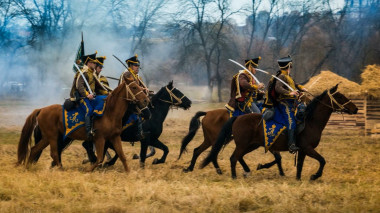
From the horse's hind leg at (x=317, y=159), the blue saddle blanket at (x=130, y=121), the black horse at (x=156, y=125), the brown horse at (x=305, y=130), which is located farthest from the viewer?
the black horse at (x=156, y=125)

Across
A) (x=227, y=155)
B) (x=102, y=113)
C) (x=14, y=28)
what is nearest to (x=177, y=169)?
(x=102, y=113)

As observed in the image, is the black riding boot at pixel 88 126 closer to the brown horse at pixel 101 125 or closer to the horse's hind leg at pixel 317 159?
the brown horse at pixel 101 125

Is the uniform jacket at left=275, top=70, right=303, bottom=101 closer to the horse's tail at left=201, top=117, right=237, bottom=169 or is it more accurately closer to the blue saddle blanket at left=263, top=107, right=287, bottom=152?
the blue saddle blanket at left=263, top=107, right=287, bottom=152

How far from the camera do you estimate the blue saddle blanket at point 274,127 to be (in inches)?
406

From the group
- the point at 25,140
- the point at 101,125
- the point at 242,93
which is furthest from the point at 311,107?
the point at 25,140

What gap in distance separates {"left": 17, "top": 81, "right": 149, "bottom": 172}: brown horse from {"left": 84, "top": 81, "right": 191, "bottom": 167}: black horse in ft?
2.94

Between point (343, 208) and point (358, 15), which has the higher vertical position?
point (358, 15)

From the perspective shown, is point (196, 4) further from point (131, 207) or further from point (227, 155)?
point (131, 207)

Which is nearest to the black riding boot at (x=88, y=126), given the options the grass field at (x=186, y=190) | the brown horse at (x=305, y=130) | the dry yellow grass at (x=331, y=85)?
the grass field at (x=186, y=190)

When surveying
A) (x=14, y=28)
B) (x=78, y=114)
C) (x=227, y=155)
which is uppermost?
(x=14, y=28)

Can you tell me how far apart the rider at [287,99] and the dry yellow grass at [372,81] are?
11.3 meters

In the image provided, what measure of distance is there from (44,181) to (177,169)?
12.4ft

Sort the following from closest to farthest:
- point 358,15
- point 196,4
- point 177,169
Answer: point 177,169 → point 358,15 → point 196,4

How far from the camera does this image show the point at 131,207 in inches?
288
